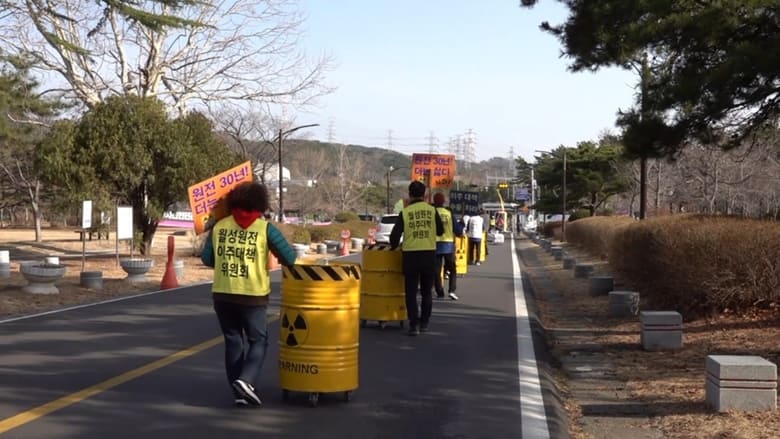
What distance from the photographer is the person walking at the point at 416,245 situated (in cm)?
1078

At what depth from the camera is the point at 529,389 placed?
815 centimetres

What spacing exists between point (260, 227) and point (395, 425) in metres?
1.89

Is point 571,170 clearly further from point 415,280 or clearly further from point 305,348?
point 305,348

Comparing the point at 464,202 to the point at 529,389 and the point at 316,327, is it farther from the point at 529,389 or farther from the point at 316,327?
the point at 316,327

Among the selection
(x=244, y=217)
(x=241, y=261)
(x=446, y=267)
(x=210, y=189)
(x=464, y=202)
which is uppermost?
(x=464, y=202)

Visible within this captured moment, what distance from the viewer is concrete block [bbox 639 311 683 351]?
10.2 m

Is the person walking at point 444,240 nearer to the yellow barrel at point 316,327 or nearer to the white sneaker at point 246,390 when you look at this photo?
the yellow barrel at point 316,327

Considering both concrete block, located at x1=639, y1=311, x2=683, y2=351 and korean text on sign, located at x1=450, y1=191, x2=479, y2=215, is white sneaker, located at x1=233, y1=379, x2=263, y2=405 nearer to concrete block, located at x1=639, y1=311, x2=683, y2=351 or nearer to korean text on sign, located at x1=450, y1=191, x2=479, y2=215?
concrete block, located at x1=639, y1=311, x2=683, y2=351

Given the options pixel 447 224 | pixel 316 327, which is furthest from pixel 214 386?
pixel 447 224

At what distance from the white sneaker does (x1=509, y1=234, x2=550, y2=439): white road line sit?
7.09 feet

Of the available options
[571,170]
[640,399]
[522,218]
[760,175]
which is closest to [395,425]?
[640,399]

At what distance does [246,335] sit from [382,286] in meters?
4.40

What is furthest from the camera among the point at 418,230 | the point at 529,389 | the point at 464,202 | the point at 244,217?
the point at 464,202

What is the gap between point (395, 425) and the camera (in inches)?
260
